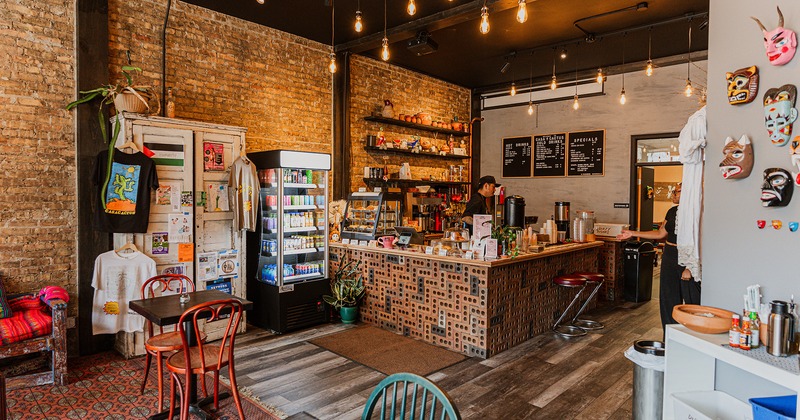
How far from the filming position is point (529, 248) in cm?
519

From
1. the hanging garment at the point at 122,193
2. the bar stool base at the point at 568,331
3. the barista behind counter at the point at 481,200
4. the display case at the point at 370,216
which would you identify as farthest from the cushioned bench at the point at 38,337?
the bar stool base at the point at 568,331

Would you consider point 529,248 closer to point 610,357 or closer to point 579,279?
point 579,279

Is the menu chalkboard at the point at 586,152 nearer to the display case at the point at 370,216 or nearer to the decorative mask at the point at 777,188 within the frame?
the display case at the point at 370,216

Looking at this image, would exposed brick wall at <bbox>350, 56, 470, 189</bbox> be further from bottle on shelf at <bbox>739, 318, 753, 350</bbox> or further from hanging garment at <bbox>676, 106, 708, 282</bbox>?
bottle on shelf at <bbox>739, 318, 753, 350</bbox>

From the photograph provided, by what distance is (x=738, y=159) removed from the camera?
237 cm

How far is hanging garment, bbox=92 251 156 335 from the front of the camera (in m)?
4.34

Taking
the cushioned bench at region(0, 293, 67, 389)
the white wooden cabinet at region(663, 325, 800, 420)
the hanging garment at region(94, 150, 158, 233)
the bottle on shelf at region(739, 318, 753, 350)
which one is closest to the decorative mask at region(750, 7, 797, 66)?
the bottle on shelf at region(739, 318, 753, 350)

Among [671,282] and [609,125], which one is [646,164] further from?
[671,282]

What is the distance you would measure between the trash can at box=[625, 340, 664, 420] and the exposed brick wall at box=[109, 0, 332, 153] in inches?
198

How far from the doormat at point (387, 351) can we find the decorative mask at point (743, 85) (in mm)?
2992

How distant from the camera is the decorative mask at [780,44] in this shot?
7.04 feet

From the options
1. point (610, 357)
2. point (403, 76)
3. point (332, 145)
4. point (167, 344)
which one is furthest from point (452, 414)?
point (403, 76)

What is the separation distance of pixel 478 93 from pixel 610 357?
6461 millimetres

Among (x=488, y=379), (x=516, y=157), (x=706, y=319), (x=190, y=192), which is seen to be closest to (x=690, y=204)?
(x=706, y=319)
